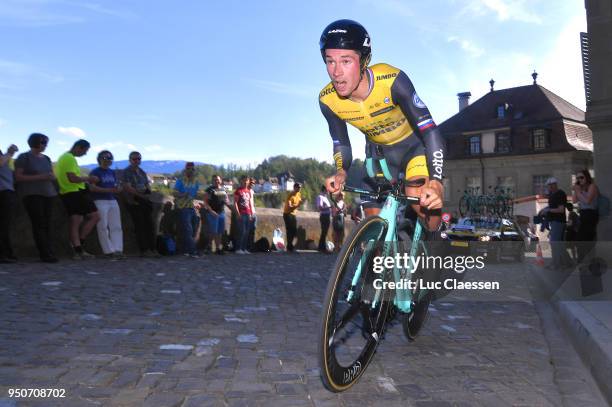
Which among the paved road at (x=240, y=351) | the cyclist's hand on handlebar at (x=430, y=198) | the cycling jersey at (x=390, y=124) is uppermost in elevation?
the cycling jersey at (x=390, y=124)

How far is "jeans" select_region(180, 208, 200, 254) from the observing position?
1177cm

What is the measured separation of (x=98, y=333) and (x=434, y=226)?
2.60 meters

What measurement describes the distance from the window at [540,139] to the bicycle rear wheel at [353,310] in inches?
2040

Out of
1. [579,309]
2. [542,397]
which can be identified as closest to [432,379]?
[542,397]

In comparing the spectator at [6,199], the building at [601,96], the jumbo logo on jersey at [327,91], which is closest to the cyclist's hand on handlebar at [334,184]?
the jumbo logo on jersey at [327,91]

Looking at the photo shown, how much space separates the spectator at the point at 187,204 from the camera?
11.8m

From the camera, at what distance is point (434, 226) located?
4012mm

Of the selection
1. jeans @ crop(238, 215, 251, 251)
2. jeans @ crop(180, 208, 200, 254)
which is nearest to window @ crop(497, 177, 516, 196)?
jeans @ crop(238, 215, 251, 251)

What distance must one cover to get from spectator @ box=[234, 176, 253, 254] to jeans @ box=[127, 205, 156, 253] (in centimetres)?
255

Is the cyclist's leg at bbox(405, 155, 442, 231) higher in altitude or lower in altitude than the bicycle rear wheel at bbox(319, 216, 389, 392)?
higher

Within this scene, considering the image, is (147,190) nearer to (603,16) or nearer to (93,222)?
(93,222)

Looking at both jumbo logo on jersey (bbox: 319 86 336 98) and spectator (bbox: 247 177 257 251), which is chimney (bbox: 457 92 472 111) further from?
jumbo logo on jersey (bbox: 319 86 336 98)

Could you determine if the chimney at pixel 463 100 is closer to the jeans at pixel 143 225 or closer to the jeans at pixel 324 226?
the jeans at pixel 324 226

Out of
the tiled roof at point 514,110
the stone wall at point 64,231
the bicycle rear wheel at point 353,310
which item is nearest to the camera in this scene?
the bicycle rear wheel at point 353,310
